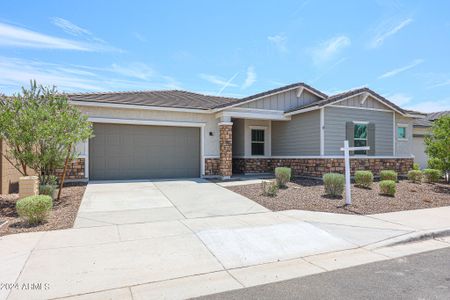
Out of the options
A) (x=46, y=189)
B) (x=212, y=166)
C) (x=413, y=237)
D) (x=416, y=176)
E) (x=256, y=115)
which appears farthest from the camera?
(x=212, y=166)

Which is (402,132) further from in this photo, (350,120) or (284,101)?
(284,101)

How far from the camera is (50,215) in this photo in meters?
7.10

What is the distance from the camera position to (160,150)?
44.0 feet

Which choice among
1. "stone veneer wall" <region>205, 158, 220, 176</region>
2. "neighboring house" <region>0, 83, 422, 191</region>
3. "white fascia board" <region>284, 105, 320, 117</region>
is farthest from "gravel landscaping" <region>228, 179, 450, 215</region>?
"white fascia board" <region>284, 105, 320, 117</region>

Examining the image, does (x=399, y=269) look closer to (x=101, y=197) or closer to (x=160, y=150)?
(x=101, y=197)

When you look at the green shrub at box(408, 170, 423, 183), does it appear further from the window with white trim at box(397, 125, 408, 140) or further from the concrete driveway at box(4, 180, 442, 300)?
the concrete driveway at box(4, 180, 442, 300)

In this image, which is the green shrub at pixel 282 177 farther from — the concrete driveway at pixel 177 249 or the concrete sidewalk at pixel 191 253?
the concrete sidewalk at pixel 191 253

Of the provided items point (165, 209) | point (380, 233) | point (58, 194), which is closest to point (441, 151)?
point (380, 233)

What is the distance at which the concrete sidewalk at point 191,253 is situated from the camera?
12.7 ft

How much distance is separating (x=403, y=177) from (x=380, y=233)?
1001 centimetres

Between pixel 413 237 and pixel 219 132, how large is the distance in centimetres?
961

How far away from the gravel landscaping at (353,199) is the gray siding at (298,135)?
221 centimetres

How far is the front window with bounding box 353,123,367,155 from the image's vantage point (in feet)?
44.9

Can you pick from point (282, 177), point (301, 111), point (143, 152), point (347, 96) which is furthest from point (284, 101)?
point (143, 152)
